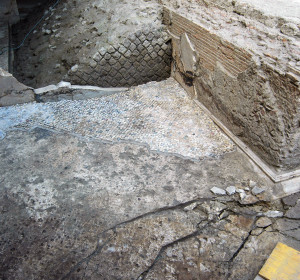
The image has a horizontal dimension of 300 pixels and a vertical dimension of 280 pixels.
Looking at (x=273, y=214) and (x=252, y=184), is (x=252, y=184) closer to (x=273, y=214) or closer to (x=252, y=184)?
(x=252, y=184)

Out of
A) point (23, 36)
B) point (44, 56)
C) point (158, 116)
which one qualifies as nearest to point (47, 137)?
point (158, 116)

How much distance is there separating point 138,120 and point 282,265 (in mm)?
1778

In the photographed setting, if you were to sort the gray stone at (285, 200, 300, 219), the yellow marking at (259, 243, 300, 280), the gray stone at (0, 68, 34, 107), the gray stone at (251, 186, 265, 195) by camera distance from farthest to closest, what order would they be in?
the gray stone at (0, 68, 34, 107) → the gray stone at (251, 186, 265, 195) → the gray stone at (285, 200, 300, 219) → the yellow marking at (259, 243, 300, 280)

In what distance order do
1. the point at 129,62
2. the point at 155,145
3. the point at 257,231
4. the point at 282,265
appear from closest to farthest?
the point at 282,265 → the point at 257,231 → the point at 155,145 → the point at 129,62

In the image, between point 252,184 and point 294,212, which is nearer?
point 294,212

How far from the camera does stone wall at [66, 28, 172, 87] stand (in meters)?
3.30

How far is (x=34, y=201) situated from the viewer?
6.97 feet

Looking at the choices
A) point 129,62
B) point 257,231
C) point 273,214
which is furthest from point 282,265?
point 129,62

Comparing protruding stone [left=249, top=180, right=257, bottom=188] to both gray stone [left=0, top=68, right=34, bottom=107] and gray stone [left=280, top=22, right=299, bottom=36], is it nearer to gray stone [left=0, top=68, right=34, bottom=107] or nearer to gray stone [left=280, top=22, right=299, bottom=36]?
gray stone [left=280, top=22, right=299, bottom=36]

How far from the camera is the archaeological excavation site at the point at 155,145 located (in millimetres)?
1833

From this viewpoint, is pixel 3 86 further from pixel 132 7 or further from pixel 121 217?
pixel 121 217

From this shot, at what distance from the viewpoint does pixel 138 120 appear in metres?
2.98

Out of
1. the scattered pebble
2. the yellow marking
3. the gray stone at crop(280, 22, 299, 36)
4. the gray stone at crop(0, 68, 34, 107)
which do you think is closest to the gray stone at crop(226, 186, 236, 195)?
the scattered pebble

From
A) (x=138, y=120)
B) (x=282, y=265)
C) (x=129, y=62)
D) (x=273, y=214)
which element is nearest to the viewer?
(x=282, y=265)
